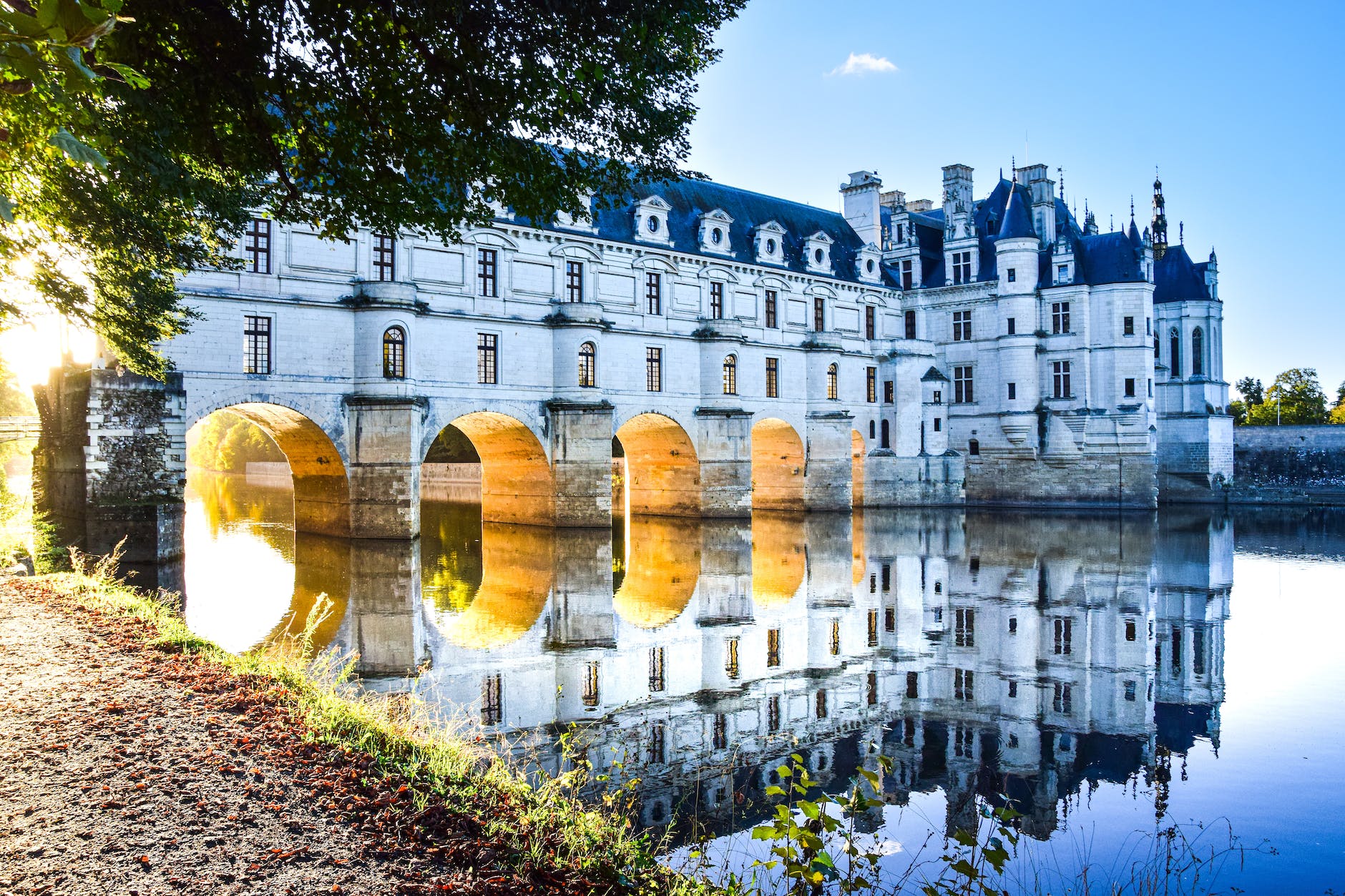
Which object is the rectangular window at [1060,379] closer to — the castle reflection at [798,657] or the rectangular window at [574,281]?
the castle reflection at [798,657]

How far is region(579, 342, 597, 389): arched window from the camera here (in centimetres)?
2814

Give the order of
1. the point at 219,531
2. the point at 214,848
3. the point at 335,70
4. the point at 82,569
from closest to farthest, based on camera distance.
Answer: the point at 214,848, the point at 335,70, the point at 82,569, the point at 219,531

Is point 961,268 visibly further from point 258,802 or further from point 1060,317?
point 258,802

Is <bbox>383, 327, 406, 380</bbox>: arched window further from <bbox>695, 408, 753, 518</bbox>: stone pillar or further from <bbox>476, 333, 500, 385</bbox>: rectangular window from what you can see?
<bbox>695, 408, 753, 518</bbox>: stone pillar

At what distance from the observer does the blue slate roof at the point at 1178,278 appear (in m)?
47.4

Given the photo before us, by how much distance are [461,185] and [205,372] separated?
14825 mm

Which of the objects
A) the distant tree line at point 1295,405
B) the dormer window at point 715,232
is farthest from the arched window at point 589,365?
the distant tree line at point 1295,405

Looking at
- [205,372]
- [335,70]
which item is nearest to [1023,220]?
[205,372]

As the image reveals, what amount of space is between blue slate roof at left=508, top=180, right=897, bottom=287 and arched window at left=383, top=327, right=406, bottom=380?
18.7 feet

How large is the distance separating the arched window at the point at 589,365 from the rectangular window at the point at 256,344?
947cm

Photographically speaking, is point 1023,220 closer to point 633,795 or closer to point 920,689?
point 920,689

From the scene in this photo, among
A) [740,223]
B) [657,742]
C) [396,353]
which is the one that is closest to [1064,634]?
[657,742]

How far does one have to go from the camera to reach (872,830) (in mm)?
6824

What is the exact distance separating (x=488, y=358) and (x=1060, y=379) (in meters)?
27.0
